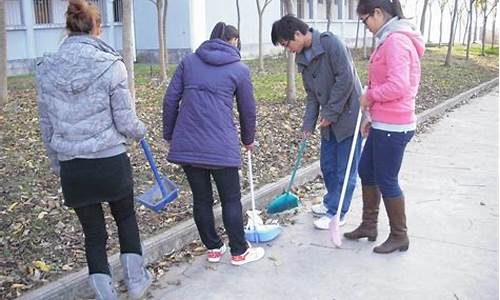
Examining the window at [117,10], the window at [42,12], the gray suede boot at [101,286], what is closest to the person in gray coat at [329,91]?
the gray suede boot at [101,286]

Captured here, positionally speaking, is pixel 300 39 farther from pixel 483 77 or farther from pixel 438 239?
pixel 483 77

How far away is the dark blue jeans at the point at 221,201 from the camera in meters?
3.96

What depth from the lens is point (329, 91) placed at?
461cm

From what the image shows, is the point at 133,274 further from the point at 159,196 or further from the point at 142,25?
the point at 142,25

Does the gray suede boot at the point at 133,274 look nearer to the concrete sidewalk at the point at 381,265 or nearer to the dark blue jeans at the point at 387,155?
the concrete sidewalk at the point at 381,265

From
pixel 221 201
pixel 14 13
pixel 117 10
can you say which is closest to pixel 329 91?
pixel 221 201

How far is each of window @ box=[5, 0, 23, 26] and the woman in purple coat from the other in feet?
49.0

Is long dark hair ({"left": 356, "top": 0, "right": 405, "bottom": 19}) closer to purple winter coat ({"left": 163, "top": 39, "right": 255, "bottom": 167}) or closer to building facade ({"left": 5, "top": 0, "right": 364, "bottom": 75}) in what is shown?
purple winter coat ({"left": 163, "top": 39, "right": 255, "bottom": 167})

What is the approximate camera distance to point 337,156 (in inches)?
189

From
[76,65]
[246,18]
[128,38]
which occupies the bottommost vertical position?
[246,18]

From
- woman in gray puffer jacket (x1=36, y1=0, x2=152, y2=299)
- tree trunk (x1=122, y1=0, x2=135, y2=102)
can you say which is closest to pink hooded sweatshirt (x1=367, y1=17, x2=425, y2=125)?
woman in gray puffer jacket (x1=36, y1=0, x2=152, y2=299)

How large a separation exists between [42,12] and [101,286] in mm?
16484

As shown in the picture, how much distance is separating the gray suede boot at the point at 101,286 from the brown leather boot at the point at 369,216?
2.00 metres

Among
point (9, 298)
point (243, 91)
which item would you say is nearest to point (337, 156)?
point (243, 91)
